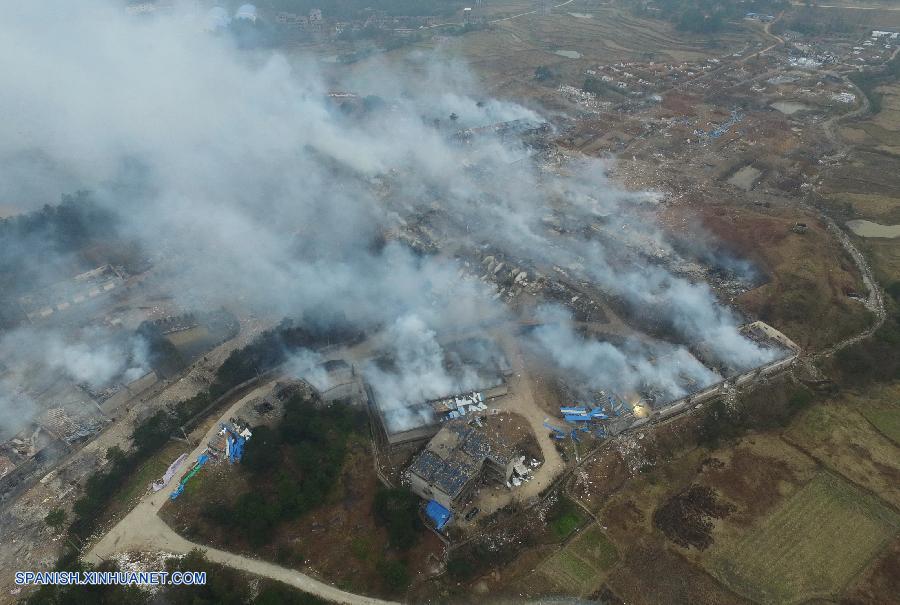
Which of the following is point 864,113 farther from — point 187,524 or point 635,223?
point 187,524

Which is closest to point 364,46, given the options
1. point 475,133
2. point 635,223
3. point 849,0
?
point 475,133

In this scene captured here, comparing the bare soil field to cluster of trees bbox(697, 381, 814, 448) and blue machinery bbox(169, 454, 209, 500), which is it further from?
blue machinery bbox(169, 454, 209, 500)

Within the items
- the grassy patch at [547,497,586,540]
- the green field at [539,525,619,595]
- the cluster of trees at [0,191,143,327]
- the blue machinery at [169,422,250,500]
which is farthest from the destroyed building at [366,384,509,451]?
the cluster of trees at [0,191,143,327]

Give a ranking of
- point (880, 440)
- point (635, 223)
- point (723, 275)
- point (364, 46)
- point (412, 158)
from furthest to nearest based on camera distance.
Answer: point (364, 46) < point (412, 158) < point (635, 223) < point (723, 275) < point (880, 440)

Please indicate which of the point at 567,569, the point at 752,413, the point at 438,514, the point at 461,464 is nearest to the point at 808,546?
the point at 752,413

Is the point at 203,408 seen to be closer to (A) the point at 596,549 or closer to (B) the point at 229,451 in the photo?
(B) the point at 229,451

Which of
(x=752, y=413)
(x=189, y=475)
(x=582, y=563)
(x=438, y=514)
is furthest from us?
(x=752, y=413)
